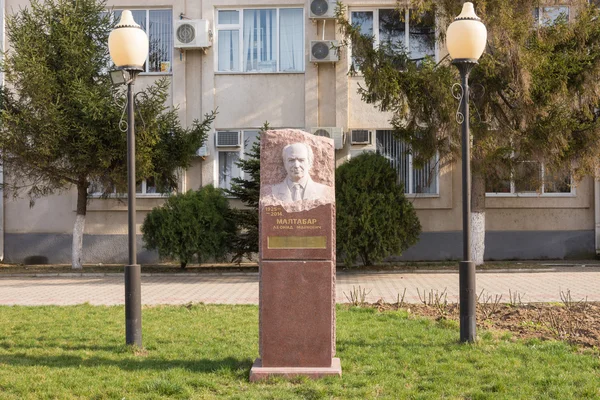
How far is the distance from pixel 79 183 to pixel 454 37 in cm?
1240

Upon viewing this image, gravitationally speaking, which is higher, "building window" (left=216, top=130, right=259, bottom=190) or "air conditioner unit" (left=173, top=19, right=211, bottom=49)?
"air conditioner unit" (left=173, top=19, right=211, bottom=49)

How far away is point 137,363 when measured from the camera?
720 cm

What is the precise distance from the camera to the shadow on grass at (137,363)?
697 centimetres

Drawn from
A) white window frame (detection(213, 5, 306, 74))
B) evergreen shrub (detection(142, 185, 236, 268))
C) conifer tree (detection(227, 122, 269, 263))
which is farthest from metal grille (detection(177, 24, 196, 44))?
evergreen shrub (detection(142, 185, 236, 268))

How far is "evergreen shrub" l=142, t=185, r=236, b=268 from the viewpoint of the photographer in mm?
17172

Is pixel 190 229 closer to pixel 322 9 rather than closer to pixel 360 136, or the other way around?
pixel 360 136

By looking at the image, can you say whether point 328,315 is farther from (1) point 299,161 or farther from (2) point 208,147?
(2) point 208,147

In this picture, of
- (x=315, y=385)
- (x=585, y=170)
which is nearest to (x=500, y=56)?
(x=585, y=170)

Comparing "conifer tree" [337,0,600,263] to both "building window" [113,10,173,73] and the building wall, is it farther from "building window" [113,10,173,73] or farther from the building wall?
"building window" [113,10,173,73]

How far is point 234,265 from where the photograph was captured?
19391 millimetres

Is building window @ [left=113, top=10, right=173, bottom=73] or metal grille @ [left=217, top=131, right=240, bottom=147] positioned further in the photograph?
building window @ [left=113, top=10, right=173, bottom=73]

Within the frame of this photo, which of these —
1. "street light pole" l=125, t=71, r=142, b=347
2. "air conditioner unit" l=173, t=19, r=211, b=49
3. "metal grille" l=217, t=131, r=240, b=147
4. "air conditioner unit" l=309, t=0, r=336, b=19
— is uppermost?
"air conditioner unit" l=309, t=0, r=336, b=19

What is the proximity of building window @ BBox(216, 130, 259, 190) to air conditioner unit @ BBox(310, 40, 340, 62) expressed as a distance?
8.76 ft

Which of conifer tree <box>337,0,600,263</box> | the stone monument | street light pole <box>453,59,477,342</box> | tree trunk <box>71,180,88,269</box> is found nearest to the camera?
the stone monument
